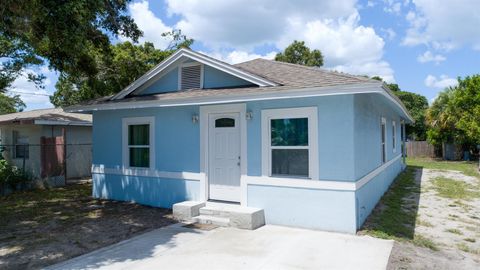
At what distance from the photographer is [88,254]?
19.0ft

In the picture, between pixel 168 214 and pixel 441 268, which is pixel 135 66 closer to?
pixel 168 214

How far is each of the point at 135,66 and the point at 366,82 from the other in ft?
47.9

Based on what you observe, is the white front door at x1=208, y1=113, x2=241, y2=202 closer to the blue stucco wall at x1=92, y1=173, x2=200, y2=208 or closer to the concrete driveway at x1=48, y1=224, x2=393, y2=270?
the blue stucco wall at x1=92, y1=173, x2=200, y2=208

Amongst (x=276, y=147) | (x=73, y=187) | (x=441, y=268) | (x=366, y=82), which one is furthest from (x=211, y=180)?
(x=73, y=187)

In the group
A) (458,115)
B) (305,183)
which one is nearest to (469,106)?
(458,115)

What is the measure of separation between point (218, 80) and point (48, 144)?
377 inches

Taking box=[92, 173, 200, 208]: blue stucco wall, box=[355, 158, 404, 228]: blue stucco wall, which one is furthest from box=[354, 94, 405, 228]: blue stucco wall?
box=[92, 173, 200, 208]: blue stucco wall

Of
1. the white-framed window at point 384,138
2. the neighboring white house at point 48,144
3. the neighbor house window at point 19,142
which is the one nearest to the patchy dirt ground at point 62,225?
the neighboring white house at point 48,144

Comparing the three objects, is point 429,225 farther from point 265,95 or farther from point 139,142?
point 139,142

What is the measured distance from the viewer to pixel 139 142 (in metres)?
9.95

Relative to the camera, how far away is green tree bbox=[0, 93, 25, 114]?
5239cm

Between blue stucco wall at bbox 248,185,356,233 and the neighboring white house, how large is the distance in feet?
34.4

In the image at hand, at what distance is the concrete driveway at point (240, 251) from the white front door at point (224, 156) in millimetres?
1489

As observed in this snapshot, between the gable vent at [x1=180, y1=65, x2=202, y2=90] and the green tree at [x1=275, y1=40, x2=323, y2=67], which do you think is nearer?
the gable vent at [x1=180, y1=65, x2=202, y2=90]
